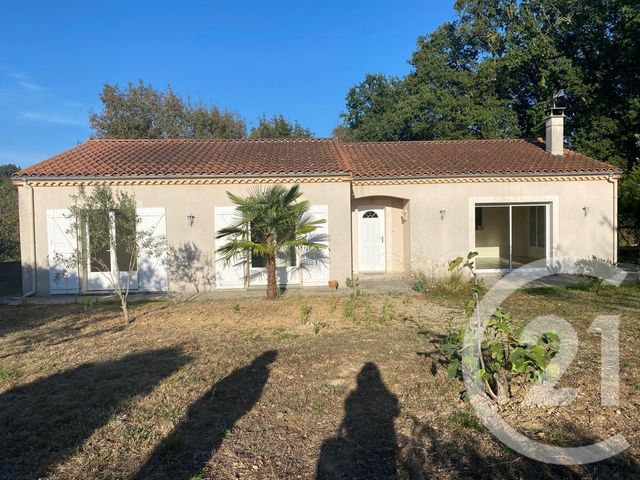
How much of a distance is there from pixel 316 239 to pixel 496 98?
693 inches

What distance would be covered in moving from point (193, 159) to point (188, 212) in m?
1.94

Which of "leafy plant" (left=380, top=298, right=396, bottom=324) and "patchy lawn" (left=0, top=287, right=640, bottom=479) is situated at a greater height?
"leafy plant" (left=380, top=298, right=396, bottom=324)

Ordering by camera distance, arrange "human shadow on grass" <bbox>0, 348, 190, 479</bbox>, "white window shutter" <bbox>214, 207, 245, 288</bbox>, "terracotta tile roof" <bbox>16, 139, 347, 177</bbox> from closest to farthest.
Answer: "human shadow on grass" <bbox>0, 348, 190, 479</bbox>
"terracotta tile roof" <bbox>16, 139, 347, 177</bbox>
"white window shutter" <bbox>214, 207, 245, 288</bbox>

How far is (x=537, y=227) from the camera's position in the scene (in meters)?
16.9

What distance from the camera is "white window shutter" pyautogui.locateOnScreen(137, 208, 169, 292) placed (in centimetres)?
1187

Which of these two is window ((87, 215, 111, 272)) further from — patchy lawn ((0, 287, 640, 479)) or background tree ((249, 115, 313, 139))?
background tree ((249, 115, 313, 139))

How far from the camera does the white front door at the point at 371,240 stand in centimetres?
1490

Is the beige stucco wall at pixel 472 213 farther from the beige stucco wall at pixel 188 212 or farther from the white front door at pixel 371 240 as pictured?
the white front door at pixel 371 240

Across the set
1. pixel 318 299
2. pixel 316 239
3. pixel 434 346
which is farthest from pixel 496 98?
pixel 434 346

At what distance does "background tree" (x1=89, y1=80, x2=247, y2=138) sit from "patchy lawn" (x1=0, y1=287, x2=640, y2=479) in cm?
2496

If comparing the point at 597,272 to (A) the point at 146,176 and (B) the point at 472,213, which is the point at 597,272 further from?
(A) the point at 146,176

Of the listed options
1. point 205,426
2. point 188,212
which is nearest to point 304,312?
point 205,426

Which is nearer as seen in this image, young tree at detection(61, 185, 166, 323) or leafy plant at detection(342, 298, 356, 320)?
young tree at detection(61, 185, 166, 323)

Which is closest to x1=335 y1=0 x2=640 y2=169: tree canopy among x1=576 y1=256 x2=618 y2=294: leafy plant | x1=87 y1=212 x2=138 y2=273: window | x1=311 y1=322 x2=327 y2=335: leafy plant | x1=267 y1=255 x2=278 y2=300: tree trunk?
x1=576 y1=256 x2=618 y2=294: leafy plant
